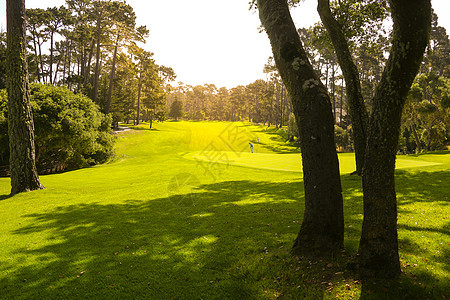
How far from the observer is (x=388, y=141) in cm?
393

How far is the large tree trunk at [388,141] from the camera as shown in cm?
351

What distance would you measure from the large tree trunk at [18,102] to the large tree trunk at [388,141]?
1592 cm

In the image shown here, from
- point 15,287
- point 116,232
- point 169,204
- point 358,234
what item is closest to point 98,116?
point 169,204

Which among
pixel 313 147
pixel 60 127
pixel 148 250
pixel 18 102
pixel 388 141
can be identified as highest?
pixel 18 102

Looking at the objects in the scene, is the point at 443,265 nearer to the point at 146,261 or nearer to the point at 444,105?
the point at 146,261

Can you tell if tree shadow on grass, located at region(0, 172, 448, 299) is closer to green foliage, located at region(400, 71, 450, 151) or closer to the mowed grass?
the mowed grass

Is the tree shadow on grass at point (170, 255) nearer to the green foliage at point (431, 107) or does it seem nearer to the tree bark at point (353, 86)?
the tree bark at point (353, 86)

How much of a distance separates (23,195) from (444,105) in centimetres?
4207

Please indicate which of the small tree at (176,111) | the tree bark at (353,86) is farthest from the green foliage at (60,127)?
the small tree at (176,111)

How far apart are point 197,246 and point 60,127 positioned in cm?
2133

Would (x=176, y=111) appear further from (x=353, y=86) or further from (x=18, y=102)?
(x=353, y=86)

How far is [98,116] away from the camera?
97.2 ft

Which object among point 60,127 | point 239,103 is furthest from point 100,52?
point 239,103

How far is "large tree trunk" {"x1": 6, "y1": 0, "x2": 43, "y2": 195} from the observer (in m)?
13.5
